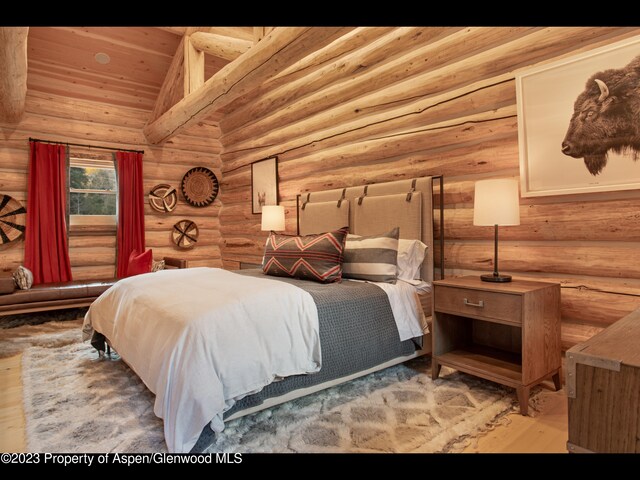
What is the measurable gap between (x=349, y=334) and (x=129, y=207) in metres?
4.46

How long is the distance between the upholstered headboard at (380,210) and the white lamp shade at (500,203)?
707 mm

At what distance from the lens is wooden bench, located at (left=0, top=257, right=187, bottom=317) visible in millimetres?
4004

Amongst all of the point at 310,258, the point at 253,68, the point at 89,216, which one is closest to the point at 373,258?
the point at 310,258

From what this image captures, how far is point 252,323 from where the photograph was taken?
2020 millimetres

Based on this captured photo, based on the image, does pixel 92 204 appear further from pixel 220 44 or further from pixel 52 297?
pixel 220 44

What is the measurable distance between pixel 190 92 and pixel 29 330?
3.05m

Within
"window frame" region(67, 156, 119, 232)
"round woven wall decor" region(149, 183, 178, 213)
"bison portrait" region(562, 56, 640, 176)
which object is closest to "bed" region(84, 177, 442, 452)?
"bison portrait" region(562, 56, 640, 176)

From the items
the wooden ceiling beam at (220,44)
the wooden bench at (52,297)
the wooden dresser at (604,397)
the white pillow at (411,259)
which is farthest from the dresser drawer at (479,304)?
the wooden bench at (52,297)

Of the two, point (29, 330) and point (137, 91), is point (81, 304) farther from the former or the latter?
point (137, 91)

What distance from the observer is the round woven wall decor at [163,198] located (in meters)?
5.85

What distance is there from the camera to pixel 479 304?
233 cm

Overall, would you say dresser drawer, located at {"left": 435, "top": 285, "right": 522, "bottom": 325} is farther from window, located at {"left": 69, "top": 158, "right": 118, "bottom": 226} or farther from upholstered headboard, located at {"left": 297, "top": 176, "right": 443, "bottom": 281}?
window, located at {"left": 69, "top": 158, "right": 118, "bottom": 226}

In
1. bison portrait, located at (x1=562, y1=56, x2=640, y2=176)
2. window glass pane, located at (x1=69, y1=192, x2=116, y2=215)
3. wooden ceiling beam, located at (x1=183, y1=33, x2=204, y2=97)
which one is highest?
wooden ceiling beam, located at (x1=183, y1=33, x2=204, y2=97)

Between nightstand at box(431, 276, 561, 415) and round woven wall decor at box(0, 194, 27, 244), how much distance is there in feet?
16.9
